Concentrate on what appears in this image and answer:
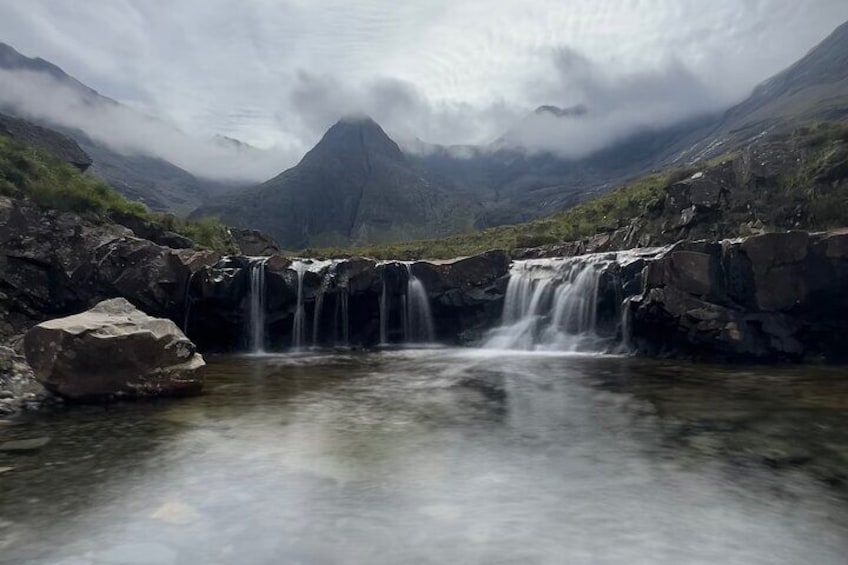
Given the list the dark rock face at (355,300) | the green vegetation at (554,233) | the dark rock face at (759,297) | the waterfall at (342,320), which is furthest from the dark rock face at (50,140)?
the dark rock face at (759,297)

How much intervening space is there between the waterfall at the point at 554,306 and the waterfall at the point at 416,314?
446cm

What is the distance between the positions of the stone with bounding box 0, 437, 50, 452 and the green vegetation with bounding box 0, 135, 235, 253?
2140cm

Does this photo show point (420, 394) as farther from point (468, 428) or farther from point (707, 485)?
point (707, 485)

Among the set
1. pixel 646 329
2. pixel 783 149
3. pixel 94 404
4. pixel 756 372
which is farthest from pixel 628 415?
pixel 783 149

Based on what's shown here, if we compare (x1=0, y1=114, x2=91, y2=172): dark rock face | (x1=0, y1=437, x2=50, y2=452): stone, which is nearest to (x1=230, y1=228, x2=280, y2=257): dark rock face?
(x1=0, y1=114, x2=91, y2=172): dark rock face

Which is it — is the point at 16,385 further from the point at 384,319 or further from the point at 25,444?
the point at 384,319

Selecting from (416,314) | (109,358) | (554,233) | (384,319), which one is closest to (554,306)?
(416,314)

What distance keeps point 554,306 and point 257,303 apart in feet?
58.3

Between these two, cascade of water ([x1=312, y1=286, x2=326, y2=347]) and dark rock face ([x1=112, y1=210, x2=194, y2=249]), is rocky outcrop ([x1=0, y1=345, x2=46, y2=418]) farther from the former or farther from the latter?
dark rock face ([x1=112, y1=210, x2=194, y2=249])

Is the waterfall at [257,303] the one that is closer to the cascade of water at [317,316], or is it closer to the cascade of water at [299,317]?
the cascade of water at [299,317]

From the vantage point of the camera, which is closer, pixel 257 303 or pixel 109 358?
pixel 109 358

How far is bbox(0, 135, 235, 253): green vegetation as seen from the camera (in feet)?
90.7

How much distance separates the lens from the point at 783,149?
36.2m

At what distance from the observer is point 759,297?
22.0 meters
